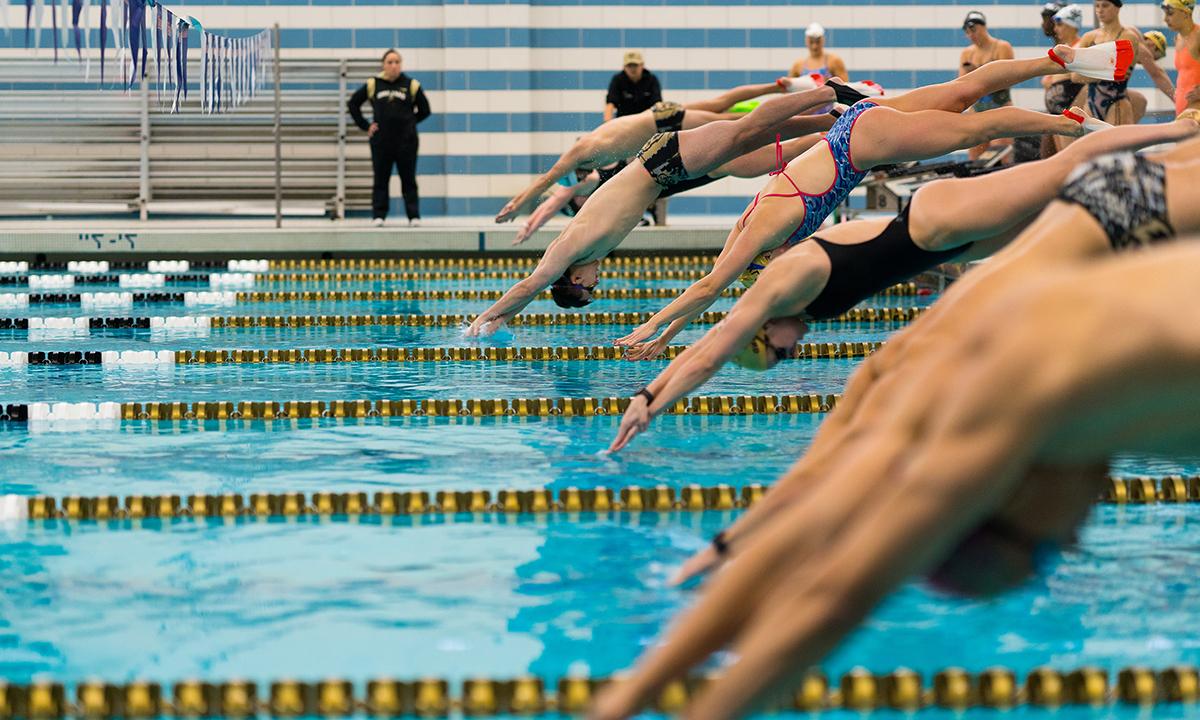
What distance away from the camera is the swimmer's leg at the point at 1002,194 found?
3.94 m

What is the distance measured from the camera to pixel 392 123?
12.9 metres

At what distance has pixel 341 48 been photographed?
15414 millimetres

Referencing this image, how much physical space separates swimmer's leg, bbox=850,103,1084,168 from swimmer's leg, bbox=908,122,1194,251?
781 mm

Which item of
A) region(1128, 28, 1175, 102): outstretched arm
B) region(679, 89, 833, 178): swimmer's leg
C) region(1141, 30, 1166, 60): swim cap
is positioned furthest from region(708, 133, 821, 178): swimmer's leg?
region(1141, 30, 1166, 60): swim cap

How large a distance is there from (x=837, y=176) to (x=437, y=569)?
95.3 inches

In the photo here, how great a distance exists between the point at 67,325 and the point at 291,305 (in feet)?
5.14

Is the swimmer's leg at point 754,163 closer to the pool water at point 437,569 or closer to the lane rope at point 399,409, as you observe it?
the pool water at point 437,569

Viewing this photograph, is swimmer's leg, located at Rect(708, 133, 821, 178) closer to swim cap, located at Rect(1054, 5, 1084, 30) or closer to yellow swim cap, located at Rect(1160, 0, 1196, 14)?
swim cap, located at Rect(1054, 5, 1084, 30)

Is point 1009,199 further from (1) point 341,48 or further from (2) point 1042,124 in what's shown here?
(1) point 341,48

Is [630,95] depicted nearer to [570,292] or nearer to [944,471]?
[570,292]

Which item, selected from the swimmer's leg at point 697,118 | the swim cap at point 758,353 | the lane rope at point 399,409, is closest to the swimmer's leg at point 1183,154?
the swim cap at point 758,353

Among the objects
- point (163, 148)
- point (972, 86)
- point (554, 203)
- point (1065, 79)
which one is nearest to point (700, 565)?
point (972, 86)

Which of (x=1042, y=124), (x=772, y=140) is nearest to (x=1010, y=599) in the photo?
(x=1042, y=124)

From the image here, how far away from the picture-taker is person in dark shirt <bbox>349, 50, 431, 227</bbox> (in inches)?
504
